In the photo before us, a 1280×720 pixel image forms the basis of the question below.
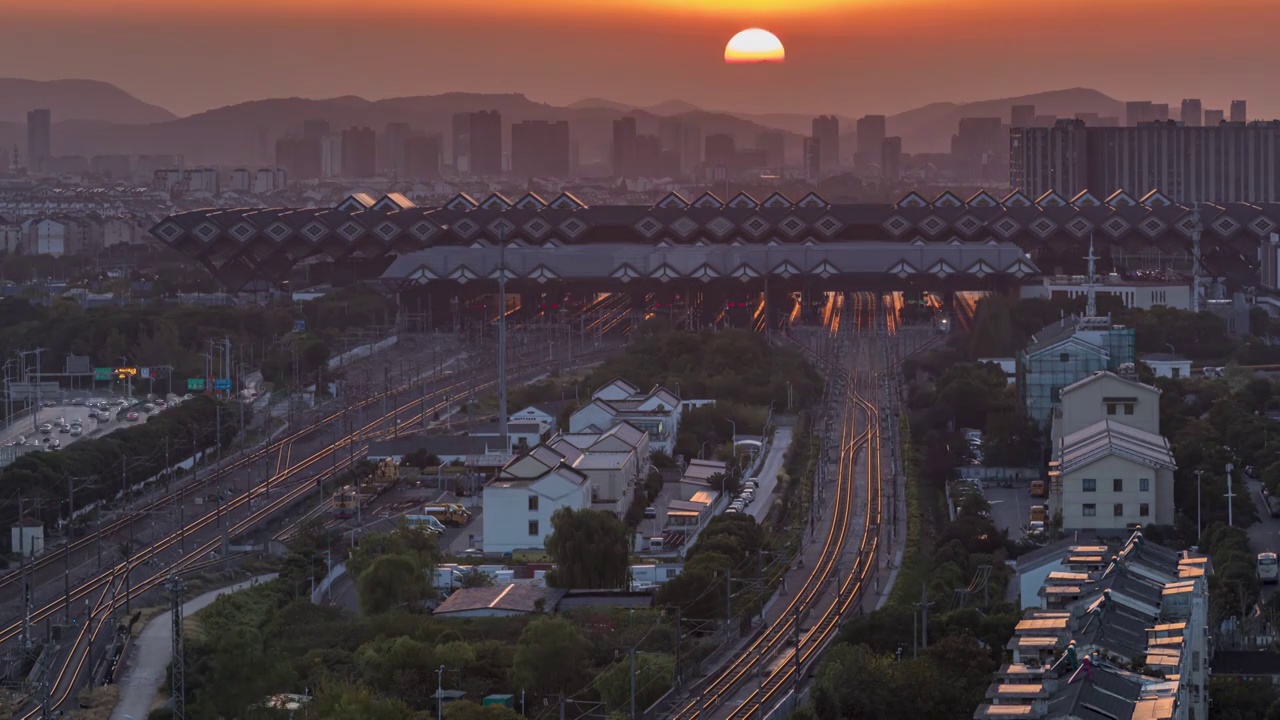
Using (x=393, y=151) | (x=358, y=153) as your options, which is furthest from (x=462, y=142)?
(x=358, y=153)

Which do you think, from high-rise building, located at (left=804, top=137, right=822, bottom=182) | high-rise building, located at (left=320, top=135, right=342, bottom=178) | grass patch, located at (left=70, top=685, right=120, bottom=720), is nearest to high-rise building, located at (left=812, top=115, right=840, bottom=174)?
high-rise building, located at (left=804, top=137, right=822, bottom=182)

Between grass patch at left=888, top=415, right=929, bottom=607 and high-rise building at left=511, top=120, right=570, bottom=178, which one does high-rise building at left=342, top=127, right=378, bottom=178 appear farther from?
grass patch at left=888, top=415, right=929, bottom=607

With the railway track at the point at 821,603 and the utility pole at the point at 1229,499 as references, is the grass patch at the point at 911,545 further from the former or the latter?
the utility pole at the point at 1229,499

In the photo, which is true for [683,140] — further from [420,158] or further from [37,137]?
[37,137]

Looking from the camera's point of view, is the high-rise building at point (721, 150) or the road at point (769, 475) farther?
the high-rise building at point (721, 150)

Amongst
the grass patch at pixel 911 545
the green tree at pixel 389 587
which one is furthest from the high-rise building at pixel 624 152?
the green tree at pixel 389 587

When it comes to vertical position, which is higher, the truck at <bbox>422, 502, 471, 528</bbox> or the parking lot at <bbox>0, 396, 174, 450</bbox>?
the parking lot at <bbox>0, 396, 174, 450</bbox>
